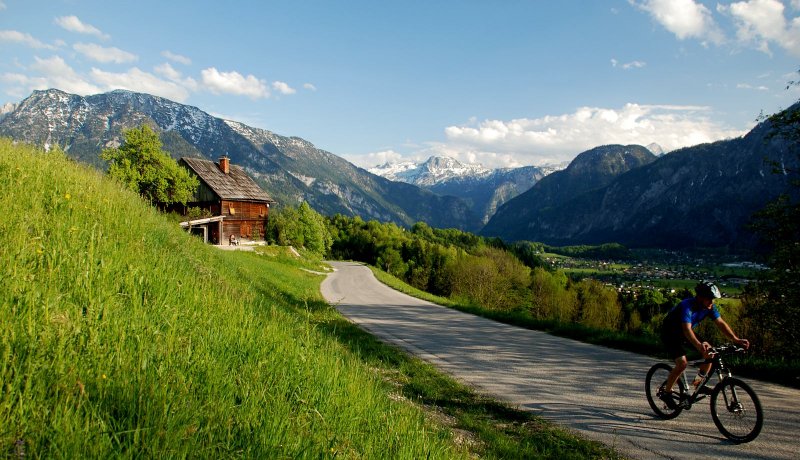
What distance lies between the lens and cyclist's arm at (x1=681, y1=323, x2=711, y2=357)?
7086mm

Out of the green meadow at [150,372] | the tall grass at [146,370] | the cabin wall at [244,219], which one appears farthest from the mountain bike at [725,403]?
the cabin wall at [244,219]

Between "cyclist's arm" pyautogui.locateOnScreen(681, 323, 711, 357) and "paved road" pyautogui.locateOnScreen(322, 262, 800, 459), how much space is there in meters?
1.21

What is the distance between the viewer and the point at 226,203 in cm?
5366

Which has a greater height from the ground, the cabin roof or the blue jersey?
the cabin roof

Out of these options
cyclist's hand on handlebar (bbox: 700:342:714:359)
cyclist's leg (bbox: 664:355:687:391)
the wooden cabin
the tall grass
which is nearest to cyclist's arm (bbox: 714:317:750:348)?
cyclist's hand on handlebar (bbox: 700:342:714:359)

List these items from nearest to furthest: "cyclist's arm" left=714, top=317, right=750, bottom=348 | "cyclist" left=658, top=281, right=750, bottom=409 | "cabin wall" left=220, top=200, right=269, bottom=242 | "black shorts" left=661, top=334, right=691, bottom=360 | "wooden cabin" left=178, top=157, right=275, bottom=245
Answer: "cyclist's arm" left=714, top=317, right=750, bottom=348
"cyclist" left=658, top=281, right=750, bottom=409
"black shorts" left=661, top=334, right=691, bottom=360
"wooden cabin" left=178, top=157, right=275, bottom=245
"cabin wall" left=220, top=200, right=269, bottom=242

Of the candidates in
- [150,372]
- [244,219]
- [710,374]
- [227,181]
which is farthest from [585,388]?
[227,181]

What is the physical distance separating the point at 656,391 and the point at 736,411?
1237mm

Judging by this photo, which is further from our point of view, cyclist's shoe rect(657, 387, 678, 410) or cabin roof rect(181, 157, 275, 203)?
cabin roof rect(181, 157, 275, 203)

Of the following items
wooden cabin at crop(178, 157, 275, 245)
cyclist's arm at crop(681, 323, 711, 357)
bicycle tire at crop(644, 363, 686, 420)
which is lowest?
bicycle tire at crop(644, 363, 686, 420)

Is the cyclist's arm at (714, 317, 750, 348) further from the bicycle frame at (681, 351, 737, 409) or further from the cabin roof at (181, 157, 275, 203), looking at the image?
the cabin roof at (181, 157, 275, 203)

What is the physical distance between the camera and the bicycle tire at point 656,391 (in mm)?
7391

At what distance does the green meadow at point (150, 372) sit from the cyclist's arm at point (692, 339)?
2.45 metres

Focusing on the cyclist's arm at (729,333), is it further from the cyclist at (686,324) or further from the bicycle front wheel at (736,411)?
the bicycle front wheel at (736,411)
